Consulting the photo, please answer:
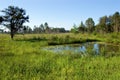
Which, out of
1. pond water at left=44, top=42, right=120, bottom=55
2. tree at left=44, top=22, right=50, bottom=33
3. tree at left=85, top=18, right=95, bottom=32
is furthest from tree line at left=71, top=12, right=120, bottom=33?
pond water at left=44, top=42, right=120, bottom=55

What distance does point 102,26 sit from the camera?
83938mm

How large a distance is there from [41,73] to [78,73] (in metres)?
1.76

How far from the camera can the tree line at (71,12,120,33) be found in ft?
262

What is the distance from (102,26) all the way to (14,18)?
4804cm

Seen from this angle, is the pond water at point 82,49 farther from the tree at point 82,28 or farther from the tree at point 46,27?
the tree at point 46,27

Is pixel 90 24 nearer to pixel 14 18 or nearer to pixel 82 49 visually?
pixel 14 18

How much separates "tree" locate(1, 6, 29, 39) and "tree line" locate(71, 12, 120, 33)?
41324mm

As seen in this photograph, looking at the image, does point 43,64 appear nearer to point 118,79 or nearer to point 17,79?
point 17,79

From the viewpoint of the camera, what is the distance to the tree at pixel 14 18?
45188 mm

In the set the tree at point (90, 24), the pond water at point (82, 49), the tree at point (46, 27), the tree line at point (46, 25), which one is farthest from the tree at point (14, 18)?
the tree at point (46, 27)

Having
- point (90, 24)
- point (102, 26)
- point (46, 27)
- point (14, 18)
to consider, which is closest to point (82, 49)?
point (14, 18)

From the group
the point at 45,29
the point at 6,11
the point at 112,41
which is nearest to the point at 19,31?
the point at 6,11

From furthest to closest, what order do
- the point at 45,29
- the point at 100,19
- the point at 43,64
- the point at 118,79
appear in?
1. the point at 45,29
2. the point at 100,19
3. the point at 43,64
4. the point at 118,79

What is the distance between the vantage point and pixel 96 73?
31.2 feet
